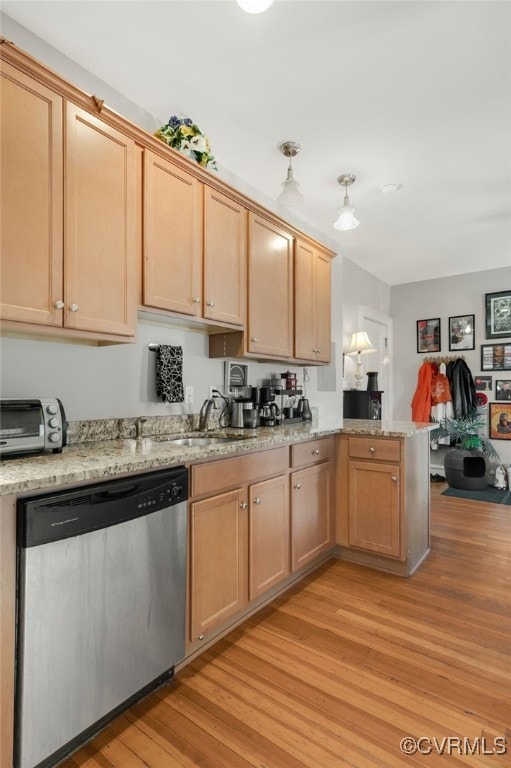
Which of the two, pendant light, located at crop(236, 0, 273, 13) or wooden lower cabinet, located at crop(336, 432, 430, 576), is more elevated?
pendant light, located at crop(236, 0, 273, 13)

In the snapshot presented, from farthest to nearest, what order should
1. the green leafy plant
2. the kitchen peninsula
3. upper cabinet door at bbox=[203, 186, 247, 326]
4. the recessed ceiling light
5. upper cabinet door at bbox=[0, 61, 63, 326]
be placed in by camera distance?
1. the green leafy plant
2. the recessed ceiling light
3. upper cabinet door at bbox=[203, 186, 247, 326]
4. upper cabinet door at bbox=[0, 61, 63, 326]
5. the kitchen peninsula

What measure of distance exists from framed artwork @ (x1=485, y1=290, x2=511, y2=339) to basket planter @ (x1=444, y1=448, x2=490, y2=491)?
155cm

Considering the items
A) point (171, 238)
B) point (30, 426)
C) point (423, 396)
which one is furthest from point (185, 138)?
point (423, 396)

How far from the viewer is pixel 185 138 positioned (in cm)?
220


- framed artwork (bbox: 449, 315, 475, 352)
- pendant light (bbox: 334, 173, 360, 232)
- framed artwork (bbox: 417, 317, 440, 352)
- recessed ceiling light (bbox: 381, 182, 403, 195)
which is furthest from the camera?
framed artwork (bbox: 417, 317, 440, 352)

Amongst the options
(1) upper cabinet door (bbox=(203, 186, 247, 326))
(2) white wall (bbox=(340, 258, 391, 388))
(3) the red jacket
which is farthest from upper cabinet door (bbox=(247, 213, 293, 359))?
(3) the red jacket

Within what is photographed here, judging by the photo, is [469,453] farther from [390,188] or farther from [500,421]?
[390,188]

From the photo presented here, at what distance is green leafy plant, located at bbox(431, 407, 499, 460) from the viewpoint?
499 centimetres

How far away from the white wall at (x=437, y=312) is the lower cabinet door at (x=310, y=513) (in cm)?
357

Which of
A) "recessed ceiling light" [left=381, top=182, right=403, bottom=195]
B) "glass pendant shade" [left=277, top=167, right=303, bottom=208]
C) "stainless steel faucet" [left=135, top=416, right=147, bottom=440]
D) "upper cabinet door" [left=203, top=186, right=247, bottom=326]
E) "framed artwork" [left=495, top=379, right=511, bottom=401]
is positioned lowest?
"stainless steel faucet" [left=135, top=416, right=147, bottom=440]

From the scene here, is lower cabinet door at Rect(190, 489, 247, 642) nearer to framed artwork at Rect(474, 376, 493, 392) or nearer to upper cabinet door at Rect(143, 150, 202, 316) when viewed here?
upper cabinet door at Rect(143, 150, 202, 316)

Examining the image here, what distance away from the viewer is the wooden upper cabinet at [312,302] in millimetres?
3127

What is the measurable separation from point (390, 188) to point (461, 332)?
2977 mm

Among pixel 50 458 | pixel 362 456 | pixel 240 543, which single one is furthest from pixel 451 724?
pixel 50 458
